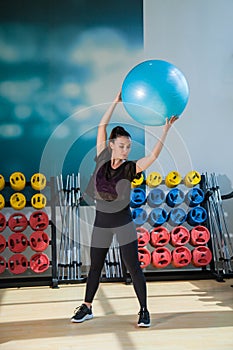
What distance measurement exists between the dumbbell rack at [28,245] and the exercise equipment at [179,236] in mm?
1120

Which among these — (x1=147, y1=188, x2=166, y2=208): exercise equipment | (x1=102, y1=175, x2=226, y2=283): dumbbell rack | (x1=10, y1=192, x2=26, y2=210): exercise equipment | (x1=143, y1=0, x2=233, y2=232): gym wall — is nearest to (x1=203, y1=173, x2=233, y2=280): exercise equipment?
(x1=102, y1=175, x2=226, y2=283): dumbbell rack

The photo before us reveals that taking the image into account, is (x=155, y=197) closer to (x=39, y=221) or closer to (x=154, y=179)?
(x=154, y=179)

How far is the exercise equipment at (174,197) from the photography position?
491 cm

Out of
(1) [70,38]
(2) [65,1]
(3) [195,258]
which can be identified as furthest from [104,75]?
(3) [195,258]

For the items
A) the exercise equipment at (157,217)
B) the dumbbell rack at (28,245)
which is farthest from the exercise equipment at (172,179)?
the dumbbell rack at (28,245)

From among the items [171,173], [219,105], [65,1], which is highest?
[65,1]

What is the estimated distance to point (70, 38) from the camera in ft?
17.7

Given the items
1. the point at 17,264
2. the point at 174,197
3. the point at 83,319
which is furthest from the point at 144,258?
the point at 83,319

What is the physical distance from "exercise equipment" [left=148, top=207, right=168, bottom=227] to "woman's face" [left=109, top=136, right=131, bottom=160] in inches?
72.6

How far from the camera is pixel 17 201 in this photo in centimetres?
479

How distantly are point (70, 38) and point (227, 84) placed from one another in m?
1.74

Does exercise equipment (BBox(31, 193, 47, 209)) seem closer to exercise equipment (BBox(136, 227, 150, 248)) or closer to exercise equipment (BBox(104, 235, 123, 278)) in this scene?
exercise equipment (BBox(104, 235, 123, 278))

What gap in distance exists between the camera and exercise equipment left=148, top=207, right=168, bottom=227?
16.0 ft

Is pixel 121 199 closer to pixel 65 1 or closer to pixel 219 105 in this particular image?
pixel 219 105
